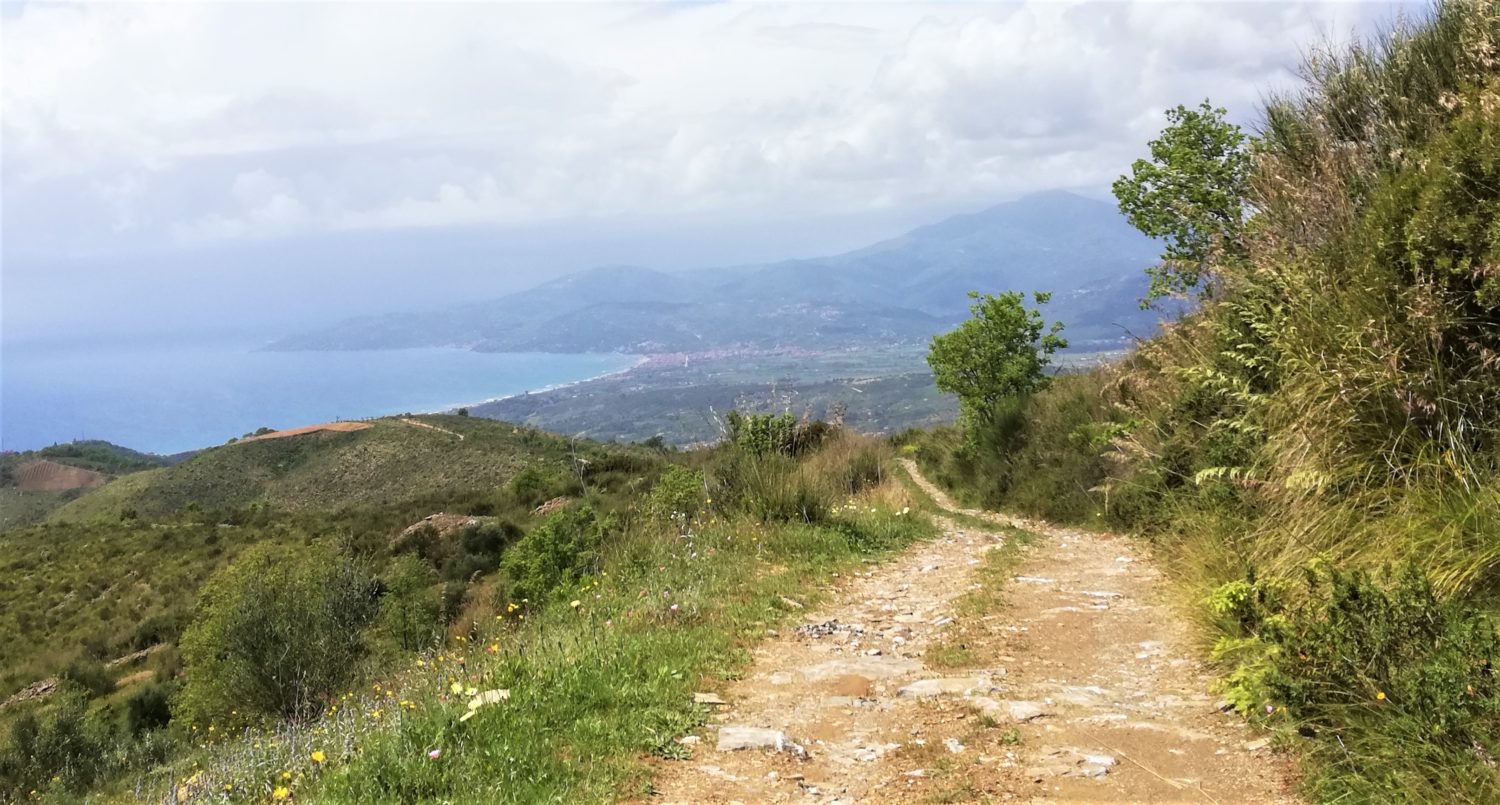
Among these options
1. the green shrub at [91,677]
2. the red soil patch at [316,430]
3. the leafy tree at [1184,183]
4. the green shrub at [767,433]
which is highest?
the leafy tree at [1184,183]

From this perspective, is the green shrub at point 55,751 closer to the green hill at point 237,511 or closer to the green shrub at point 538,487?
the green hill at point 237,511

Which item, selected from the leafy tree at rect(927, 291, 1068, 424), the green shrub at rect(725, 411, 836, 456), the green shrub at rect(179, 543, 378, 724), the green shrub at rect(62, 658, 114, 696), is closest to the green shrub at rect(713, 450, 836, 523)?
the green shrub at rect(725, 411, 836, 456)

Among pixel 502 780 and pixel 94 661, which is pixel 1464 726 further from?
pixel 94 661

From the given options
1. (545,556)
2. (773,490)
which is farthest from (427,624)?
(773,490)

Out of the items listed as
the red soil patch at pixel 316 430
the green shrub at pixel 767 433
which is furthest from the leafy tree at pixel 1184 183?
the red soil patch at pixel 316 430

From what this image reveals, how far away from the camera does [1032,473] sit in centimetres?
1706

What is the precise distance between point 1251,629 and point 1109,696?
2.65 feet

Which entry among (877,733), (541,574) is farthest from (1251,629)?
(541,574)

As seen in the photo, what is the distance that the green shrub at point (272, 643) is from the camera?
20172 millimetres

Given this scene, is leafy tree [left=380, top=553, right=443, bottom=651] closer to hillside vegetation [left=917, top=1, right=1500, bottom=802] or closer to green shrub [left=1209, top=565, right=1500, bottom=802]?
hillside vegetation [left=917, top=1, right=1500, bottom=802]

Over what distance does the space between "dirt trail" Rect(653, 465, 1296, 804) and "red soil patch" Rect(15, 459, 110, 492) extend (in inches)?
4209

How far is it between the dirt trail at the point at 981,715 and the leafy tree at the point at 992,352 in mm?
20141

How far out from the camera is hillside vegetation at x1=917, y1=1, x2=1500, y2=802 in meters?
3.04

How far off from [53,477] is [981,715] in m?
117
